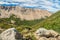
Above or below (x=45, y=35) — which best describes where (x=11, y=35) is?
above

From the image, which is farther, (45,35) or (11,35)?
(45,35)

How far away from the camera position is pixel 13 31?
35219 millimetres

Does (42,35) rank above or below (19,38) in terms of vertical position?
below

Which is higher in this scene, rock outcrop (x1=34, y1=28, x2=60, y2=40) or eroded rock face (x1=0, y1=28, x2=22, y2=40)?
eroded rock face (x1=0, y1=28, x2=22, y2=40)

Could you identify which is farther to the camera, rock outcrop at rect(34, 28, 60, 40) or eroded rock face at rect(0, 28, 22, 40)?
rock outcrop at rect(34, 28, 60, 40)

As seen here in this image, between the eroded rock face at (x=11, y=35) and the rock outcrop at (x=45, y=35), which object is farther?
the rock outcrop at (x=45, y=35)

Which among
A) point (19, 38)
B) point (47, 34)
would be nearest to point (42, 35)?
point (47, 34)

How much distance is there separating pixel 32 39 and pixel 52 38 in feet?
16.9

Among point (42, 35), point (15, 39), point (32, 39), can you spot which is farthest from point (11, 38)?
point (42, 35)

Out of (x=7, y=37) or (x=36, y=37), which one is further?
(x=36, y=37)

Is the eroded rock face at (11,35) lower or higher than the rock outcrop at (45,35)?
higher

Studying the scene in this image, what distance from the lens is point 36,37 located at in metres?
46.2

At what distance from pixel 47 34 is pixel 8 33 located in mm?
13272

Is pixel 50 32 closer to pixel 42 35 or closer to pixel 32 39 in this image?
pixel 42 35
